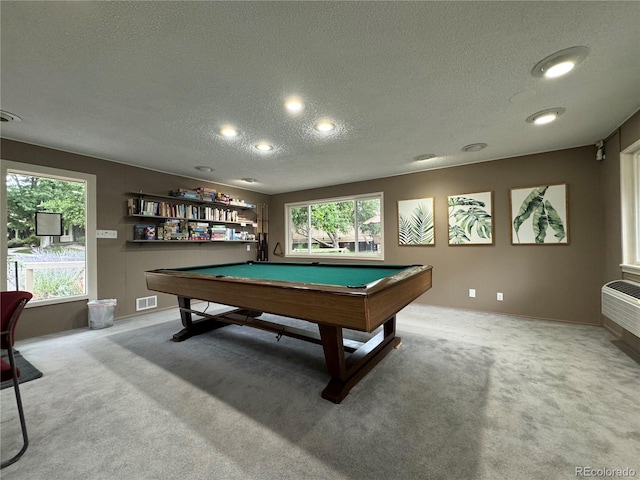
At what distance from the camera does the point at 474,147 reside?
10.6 feet

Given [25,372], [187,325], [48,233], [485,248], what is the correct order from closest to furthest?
[25,372]
[187,325]
[48,233]
[485,248]

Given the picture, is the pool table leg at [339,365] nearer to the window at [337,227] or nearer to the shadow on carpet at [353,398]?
the shadow on carpet at [353,398]

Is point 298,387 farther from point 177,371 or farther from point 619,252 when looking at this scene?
point 619,252

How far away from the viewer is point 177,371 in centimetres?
215

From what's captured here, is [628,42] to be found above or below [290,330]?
above

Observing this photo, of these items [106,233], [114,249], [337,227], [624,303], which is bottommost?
[624,303]

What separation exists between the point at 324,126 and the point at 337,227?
2.87m

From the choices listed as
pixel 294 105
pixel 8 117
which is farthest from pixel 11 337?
pixel 294 105

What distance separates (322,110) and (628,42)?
1939 mm

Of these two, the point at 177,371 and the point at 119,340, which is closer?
the point at 177,371

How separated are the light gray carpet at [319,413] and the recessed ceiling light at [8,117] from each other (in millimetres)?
2219

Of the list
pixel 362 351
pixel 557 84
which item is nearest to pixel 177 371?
pixel 362 351

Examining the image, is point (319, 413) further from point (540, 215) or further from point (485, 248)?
point (540, 215)

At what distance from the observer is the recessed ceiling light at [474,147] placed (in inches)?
124
